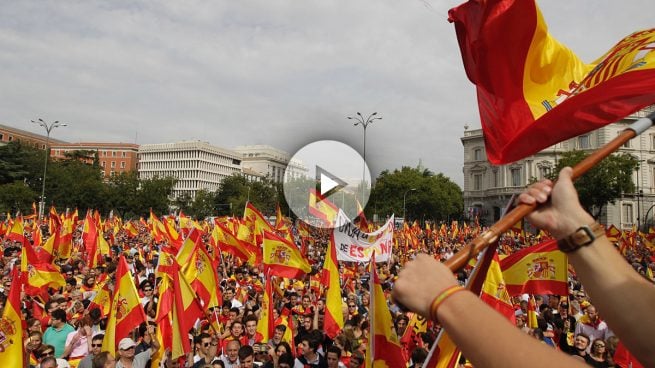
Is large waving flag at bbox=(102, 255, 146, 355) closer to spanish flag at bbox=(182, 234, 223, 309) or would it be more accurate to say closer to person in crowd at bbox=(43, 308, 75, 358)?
person in crowd at bbox=(43, 308, 75, 358)

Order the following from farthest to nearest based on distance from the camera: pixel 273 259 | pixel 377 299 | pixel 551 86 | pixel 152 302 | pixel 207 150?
pixel 207 150
pixel 273 259
pixel 152 302
pixel 377 299
pixel 551 86

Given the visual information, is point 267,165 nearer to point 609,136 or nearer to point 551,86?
point 609,136

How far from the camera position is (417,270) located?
1583 millimetres

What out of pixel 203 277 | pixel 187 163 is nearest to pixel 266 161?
pixel 187 163

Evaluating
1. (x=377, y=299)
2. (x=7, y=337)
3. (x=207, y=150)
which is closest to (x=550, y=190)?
(x=377, y=299)

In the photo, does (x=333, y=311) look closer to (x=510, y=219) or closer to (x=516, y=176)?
(x=510, y=219)

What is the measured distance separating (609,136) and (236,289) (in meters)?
63.7

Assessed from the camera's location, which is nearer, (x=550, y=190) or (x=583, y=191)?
(x=550, y=190)

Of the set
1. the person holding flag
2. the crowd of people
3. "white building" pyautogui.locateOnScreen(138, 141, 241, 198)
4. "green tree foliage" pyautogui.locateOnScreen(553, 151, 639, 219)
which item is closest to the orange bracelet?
the person holding flag

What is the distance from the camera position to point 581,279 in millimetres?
1859

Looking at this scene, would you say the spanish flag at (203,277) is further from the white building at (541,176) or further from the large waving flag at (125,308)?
the white building at (541,176)

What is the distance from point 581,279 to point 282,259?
375 inches

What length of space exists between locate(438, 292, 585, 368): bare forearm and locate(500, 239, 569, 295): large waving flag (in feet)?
24.9

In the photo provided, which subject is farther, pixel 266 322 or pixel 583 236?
pixel 266 322
